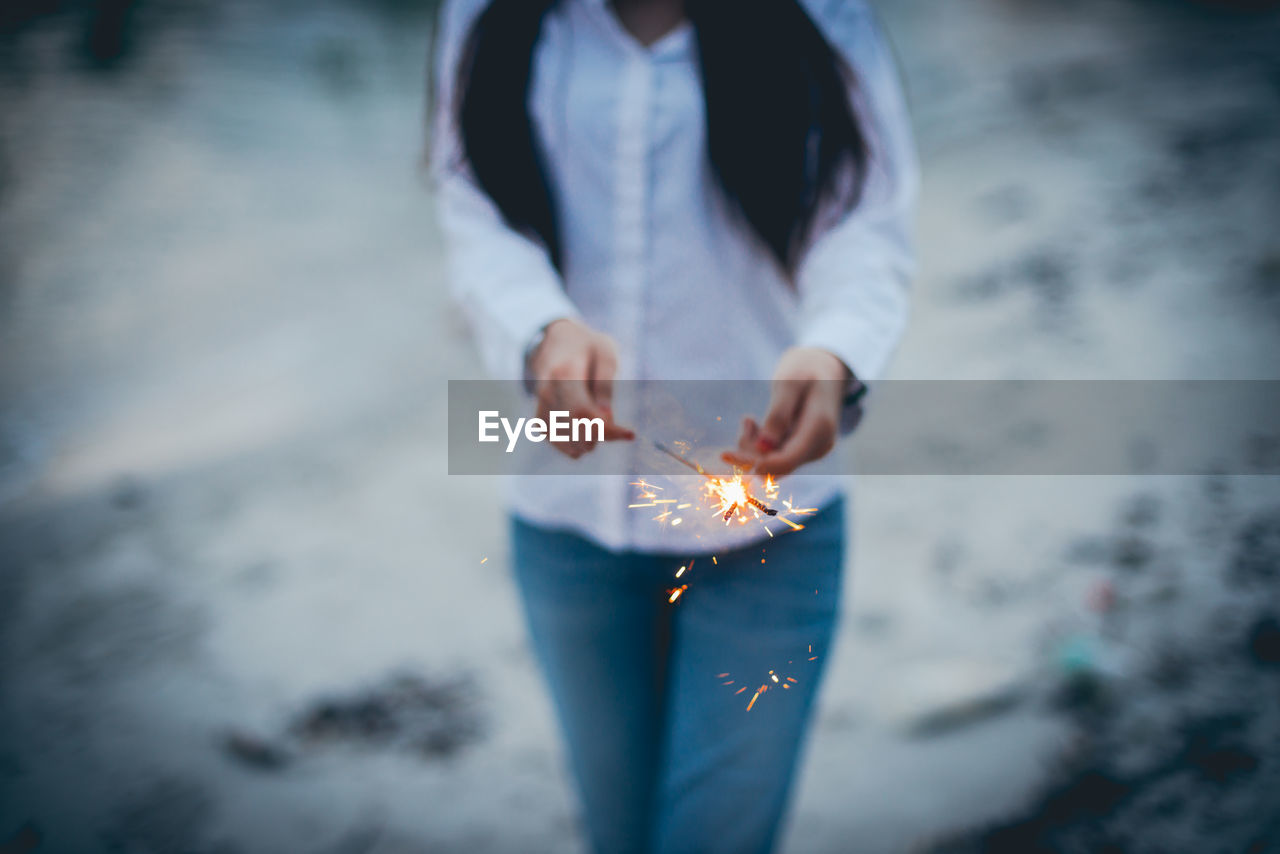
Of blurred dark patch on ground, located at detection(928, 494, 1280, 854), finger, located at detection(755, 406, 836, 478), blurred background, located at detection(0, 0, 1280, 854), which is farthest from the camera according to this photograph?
blurred background, located at detection(0, 0, 1280, 854)

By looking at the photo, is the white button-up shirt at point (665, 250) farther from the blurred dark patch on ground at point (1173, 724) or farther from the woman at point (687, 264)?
the blurred dark patch on ground at point (1173, 724)

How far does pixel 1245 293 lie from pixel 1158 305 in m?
0.44

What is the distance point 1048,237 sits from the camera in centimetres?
477

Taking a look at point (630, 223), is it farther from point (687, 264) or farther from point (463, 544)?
point (463, 544)

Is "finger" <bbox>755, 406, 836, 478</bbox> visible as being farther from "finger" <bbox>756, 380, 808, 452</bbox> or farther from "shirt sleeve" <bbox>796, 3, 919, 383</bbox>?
"shirt sleeve" <bbox>796, 3, 919, 383</bbox>

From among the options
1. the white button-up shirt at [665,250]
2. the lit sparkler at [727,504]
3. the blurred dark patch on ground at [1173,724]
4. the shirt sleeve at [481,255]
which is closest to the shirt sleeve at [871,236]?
the white button-up shirt at [665,250]

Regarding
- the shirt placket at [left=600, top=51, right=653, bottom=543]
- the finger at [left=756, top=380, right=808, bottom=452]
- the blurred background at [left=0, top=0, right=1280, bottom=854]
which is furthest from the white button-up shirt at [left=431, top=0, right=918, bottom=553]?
the blurred background at [left=0, top=0, right=1280, bottom=854]

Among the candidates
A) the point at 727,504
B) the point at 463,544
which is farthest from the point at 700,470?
the point at 463,544

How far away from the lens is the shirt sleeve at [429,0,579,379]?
3.36ft

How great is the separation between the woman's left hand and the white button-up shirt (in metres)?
0.09

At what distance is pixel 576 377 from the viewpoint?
0.92 metres

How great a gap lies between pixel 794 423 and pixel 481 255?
562mm

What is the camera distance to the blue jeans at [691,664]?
111 cm

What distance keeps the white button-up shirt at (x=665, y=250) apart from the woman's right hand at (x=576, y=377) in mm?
48
